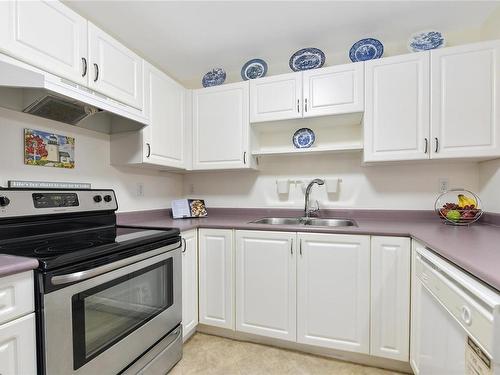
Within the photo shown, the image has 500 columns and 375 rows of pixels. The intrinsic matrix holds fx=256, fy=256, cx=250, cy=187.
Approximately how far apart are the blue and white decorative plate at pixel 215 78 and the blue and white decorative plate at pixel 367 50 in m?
1.13

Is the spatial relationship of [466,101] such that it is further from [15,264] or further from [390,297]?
[15,264]

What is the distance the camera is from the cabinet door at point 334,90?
1896mm

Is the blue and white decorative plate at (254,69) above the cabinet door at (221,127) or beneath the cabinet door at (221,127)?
above

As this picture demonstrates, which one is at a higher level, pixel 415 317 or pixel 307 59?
pixel 307 59

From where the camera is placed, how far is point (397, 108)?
1.82 meters

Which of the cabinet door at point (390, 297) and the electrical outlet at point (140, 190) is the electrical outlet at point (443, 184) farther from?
the electrical outlet at point (140, 190)

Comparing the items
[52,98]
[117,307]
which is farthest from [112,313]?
[52,98]

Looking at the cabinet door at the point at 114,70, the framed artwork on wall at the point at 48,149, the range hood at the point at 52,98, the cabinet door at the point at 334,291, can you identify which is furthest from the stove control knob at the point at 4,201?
the cabinet door at the point at 334,291

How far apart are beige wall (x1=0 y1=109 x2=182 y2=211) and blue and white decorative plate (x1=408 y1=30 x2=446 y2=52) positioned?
2.33 m

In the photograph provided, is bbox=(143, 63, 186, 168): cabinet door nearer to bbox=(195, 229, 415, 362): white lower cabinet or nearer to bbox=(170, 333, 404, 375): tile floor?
bbox=(195, 229, 415, 362): white lower cabinet

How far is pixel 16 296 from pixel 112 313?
44cm

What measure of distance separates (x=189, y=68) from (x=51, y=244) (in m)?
2.02

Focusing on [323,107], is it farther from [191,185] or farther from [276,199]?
[191,185]

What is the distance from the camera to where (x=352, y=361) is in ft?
5.50
